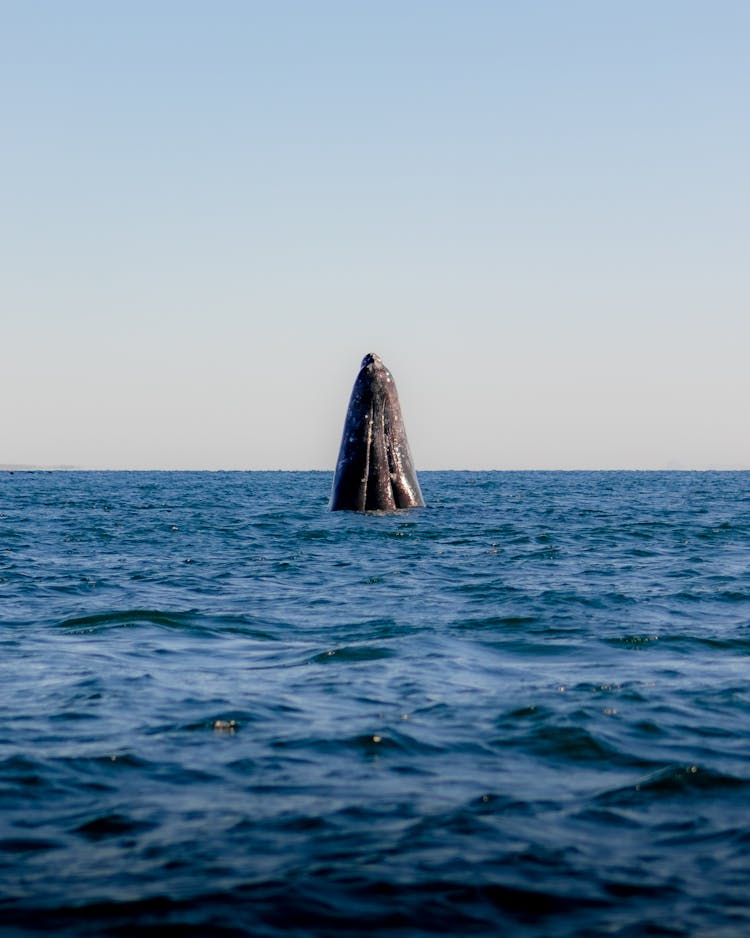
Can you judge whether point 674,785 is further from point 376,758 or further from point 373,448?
point 373,448

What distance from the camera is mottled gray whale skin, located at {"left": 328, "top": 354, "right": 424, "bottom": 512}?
26.8 m

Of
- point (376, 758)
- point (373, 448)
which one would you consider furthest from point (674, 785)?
point (373, 448)

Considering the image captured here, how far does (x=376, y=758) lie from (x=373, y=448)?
66.6ft

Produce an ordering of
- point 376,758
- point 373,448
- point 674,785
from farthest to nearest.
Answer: point 373,448
point 376,758
point 674,785

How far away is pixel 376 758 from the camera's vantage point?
6.81 m

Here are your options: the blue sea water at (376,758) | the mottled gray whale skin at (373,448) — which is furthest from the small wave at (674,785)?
the mottled gray whale skin at (373,448)

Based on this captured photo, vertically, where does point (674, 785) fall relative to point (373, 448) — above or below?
below

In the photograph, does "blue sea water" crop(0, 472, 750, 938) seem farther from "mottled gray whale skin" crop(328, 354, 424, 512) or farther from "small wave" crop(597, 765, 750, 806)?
"mottled gray whale skin" crop(328, 354, 424, 512)

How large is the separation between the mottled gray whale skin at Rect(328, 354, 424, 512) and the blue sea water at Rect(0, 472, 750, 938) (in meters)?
11.1

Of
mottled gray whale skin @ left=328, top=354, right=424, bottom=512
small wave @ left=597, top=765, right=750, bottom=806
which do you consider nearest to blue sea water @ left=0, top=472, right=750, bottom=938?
small wave @ left=597, top=765, right=750, bottom=806

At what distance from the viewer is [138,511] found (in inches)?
1473

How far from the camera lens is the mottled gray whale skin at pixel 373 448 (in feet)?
87.9

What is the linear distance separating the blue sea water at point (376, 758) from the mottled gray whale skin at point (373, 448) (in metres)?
11.1

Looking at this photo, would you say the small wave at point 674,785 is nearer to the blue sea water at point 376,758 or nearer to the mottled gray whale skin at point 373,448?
the blue sea water at point 376,758
